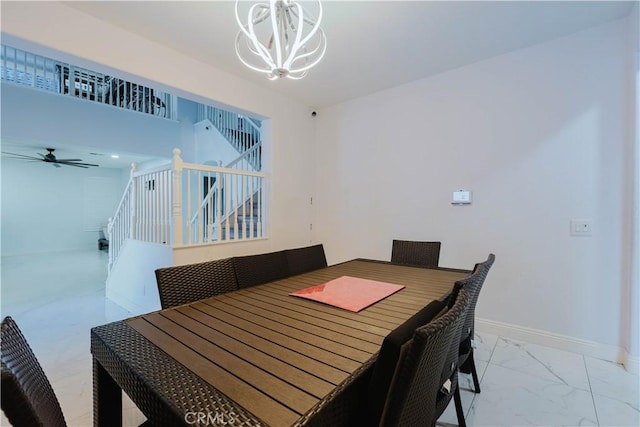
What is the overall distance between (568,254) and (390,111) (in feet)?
7.37

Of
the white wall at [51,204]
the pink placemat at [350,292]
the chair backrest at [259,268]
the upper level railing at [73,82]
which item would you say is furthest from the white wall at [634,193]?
the white wall at [51,204]

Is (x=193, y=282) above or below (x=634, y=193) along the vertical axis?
below

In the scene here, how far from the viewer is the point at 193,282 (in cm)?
152

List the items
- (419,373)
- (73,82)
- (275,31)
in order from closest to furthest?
(419,373) → (275,31) → (73,82)

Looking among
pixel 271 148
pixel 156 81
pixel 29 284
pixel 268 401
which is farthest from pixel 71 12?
pixel 29 284

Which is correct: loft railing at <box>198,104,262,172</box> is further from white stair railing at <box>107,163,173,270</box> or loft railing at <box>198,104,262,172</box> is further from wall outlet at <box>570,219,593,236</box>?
wall outlet at <box>570,219,593,236</box>

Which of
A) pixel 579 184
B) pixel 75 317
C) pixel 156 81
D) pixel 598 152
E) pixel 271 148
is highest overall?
pixel 156 81

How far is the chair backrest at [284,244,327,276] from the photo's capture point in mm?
2125

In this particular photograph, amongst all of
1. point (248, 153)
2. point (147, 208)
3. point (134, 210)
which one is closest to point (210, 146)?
point (248, 153)

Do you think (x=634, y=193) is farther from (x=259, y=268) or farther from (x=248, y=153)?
(x=248, y=153)

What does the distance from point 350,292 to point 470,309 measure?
62 cm

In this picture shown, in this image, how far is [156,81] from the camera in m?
2.53

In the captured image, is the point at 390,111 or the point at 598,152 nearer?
the point at 598,152

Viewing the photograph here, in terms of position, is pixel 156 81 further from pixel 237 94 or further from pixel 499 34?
pixel 499 34
